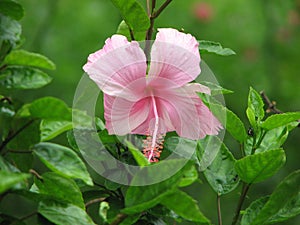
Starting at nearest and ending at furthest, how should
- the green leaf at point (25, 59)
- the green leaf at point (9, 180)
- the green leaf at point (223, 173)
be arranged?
the green leaf at point (9, 180)
the green leaf at point (25, 59)
the green leaf at point (223, 173)

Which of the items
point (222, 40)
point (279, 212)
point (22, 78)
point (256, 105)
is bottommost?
point (222, 40)

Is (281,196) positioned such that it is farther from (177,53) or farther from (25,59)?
(25,59)

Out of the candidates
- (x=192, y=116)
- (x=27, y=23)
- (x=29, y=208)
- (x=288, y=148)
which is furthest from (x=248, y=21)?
(x=192, y=116)

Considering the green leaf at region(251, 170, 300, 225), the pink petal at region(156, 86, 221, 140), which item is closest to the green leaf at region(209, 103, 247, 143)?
the pink petal at region(156, 86, 221, 140)

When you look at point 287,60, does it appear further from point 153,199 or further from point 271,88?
point 153,199

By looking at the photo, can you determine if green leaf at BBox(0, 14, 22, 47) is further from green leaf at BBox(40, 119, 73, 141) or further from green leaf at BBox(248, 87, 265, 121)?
green leaf at BBox(248, 87, 265, 121)

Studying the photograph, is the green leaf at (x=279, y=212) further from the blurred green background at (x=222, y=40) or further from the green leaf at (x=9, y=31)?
the blurred green background at (x=222, y=40)

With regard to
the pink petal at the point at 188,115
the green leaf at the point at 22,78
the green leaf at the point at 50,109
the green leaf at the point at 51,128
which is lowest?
the pink petal at the point at 188,115

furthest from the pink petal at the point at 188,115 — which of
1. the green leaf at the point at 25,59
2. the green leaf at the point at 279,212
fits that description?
the green leaf at the point at 25,59

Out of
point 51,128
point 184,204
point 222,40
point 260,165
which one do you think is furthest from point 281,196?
point 222,40
